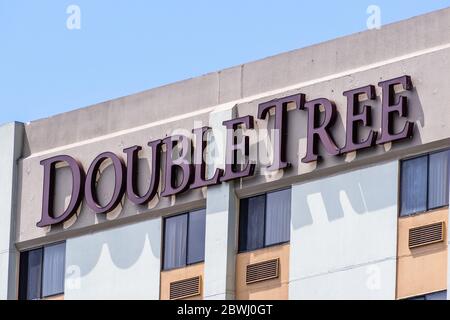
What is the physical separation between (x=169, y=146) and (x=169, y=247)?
2451 mm

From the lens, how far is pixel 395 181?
42000 mm

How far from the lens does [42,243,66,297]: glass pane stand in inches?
1932

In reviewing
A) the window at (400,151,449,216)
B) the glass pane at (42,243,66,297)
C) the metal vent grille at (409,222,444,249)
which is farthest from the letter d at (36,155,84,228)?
the metal vent grille at (409,222,444,249)

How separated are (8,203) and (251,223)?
329 inches

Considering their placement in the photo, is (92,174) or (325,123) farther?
(92,174)

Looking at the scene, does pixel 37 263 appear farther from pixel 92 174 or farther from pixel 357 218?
pixel 357 218

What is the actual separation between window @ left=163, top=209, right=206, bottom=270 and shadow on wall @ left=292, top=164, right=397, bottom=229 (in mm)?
3064

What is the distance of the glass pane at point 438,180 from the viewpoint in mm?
41375

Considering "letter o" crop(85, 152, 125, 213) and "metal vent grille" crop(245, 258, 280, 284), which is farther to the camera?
"letter o" crop(85, 152, 125, 213)

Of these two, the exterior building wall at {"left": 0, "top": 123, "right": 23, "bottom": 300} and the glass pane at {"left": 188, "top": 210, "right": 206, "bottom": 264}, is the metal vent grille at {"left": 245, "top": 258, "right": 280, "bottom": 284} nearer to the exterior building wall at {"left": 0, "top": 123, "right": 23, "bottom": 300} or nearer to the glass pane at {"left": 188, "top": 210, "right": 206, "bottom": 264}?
the glass pane at {"left": 188, "top": 210, "right": 206, "bottom": 264}

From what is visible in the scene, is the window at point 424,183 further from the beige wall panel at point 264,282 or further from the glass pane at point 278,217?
the beige wall panel at point 264,282

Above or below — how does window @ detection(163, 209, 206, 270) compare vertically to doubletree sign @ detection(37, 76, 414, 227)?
below

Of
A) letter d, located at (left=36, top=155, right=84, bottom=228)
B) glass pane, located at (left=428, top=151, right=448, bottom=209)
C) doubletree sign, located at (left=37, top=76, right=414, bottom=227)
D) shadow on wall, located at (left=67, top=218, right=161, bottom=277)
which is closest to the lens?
glass pane, located at (left=428, top=151, right=448, bottom=209)

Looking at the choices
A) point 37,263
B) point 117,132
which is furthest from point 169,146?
point 37,263
